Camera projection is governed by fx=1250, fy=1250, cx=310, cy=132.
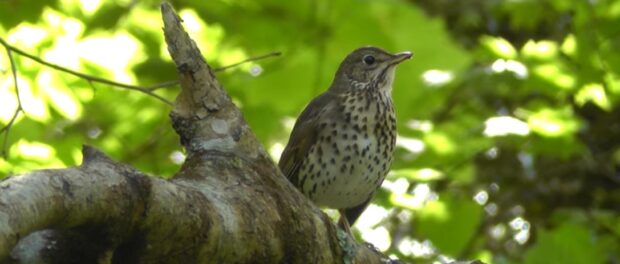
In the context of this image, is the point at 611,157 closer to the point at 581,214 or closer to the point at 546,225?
the point at 546,225

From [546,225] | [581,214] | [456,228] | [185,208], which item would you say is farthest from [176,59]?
[546,225]

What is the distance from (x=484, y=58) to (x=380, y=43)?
710mm

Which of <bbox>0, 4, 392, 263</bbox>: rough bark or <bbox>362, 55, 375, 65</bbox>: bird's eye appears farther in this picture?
<bbox>362, 55, 375, 65</bbox>: bird's eye

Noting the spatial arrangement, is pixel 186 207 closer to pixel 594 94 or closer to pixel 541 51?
pixel 594 94

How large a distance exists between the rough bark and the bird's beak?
1622 millimetres

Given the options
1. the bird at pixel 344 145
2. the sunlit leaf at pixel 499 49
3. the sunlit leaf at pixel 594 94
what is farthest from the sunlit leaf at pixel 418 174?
the sunlit leaf at pixel 594 94

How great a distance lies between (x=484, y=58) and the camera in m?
5.80

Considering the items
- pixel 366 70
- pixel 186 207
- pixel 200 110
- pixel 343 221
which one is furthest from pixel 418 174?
pixel 186 207

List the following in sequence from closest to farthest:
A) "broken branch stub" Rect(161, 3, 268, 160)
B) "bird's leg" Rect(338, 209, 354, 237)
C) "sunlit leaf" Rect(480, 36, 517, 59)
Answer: "broken branch stub" Rect(161, 3, 268, 160) < "bird's leg" Rect(338, 209, 354, 237) < "sunlit leaf" Rect(480, 36, 517, 59)

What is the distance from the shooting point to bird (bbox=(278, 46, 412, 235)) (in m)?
4.99

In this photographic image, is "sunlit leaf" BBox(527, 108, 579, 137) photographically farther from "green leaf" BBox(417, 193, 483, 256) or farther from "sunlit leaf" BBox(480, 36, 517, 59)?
"green leaf" BBox(417, 193, 483, 256)

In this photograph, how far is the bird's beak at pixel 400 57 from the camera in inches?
204

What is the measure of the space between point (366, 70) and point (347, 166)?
2.03ft

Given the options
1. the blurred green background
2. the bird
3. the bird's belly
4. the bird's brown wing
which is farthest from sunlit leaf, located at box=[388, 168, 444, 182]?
the bird's brown wing
